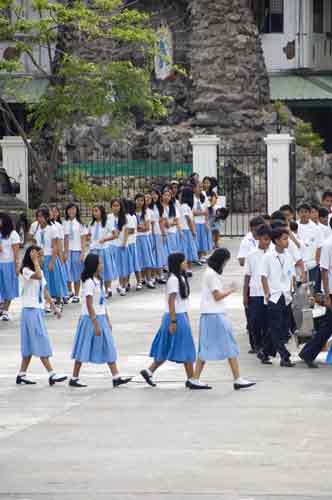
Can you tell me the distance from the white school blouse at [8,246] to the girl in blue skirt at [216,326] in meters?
6.61

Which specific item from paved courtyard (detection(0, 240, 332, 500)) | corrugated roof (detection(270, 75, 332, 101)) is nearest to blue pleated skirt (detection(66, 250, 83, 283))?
paved courtyard (detection(0, 240, 332, 500))

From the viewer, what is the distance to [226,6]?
4344 cm

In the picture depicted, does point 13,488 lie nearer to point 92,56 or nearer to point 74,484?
point 74,484

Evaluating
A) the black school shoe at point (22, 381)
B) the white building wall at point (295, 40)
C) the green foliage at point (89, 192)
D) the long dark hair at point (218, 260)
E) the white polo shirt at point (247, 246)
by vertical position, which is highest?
the white building wall at point (295, 40)

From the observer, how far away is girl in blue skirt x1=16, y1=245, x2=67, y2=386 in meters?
16.1

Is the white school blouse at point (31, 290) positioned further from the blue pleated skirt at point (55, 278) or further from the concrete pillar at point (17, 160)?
the concrete pillar at point (17, 160)

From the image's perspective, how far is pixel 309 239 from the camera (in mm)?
20312

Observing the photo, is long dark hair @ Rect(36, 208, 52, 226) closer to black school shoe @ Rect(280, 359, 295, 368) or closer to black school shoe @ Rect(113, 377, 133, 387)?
black school shoe @ Rect(280, 359, 295, 368)

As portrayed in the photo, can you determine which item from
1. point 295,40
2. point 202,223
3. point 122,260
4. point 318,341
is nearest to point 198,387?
point 318,341

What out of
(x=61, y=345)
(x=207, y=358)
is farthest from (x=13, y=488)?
(x=61, y=345)

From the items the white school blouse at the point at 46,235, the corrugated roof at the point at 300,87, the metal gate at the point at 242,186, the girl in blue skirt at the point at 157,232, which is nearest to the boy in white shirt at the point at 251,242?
the white school blouse at the point at 46,235

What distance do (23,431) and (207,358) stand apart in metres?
2.62

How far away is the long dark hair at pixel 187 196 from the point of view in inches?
1054

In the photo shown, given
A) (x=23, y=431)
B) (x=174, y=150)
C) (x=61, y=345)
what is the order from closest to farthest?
1. (x=23, y=431)
2. (x=61, y=345)
3. (x=174, y=150)
